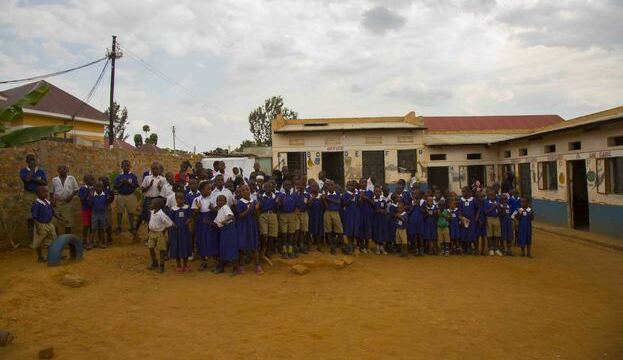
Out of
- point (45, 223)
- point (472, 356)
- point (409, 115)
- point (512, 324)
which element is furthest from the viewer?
point (409, 115)

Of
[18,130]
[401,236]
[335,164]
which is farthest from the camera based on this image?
[335,164]

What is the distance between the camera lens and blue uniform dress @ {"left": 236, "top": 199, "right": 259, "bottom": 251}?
24.8 feet

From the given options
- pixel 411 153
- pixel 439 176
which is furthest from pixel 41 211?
pixel 439 176

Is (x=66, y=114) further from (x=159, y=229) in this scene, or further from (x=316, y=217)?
(x=316, y=217)

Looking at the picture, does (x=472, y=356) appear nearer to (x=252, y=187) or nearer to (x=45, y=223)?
(x=252, y=187)

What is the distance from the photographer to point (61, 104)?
1909cm

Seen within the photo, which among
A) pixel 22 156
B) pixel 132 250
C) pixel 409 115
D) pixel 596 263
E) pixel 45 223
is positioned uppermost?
pixel 409 115

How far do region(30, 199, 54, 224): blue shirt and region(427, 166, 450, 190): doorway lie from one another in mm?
15970

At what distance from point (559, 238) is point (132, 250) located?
11.2 m

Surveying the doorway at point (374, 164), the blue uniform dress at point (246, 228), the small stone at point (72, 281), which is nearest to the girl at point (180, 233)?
the blue uniform dress at point (246, 228)

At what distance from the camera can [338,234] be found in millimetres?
9367

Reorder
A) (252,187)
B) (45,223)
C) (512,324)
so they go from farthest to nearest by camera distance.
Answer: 1. (252,187)
2. (45,223)
3. (512,324)

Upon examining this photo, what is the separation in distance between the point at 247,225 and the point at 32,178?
13.4ft

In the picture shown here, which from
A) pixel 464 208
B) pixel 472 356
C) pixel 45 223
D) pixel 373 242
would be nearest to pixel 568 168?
pixel 464 208
